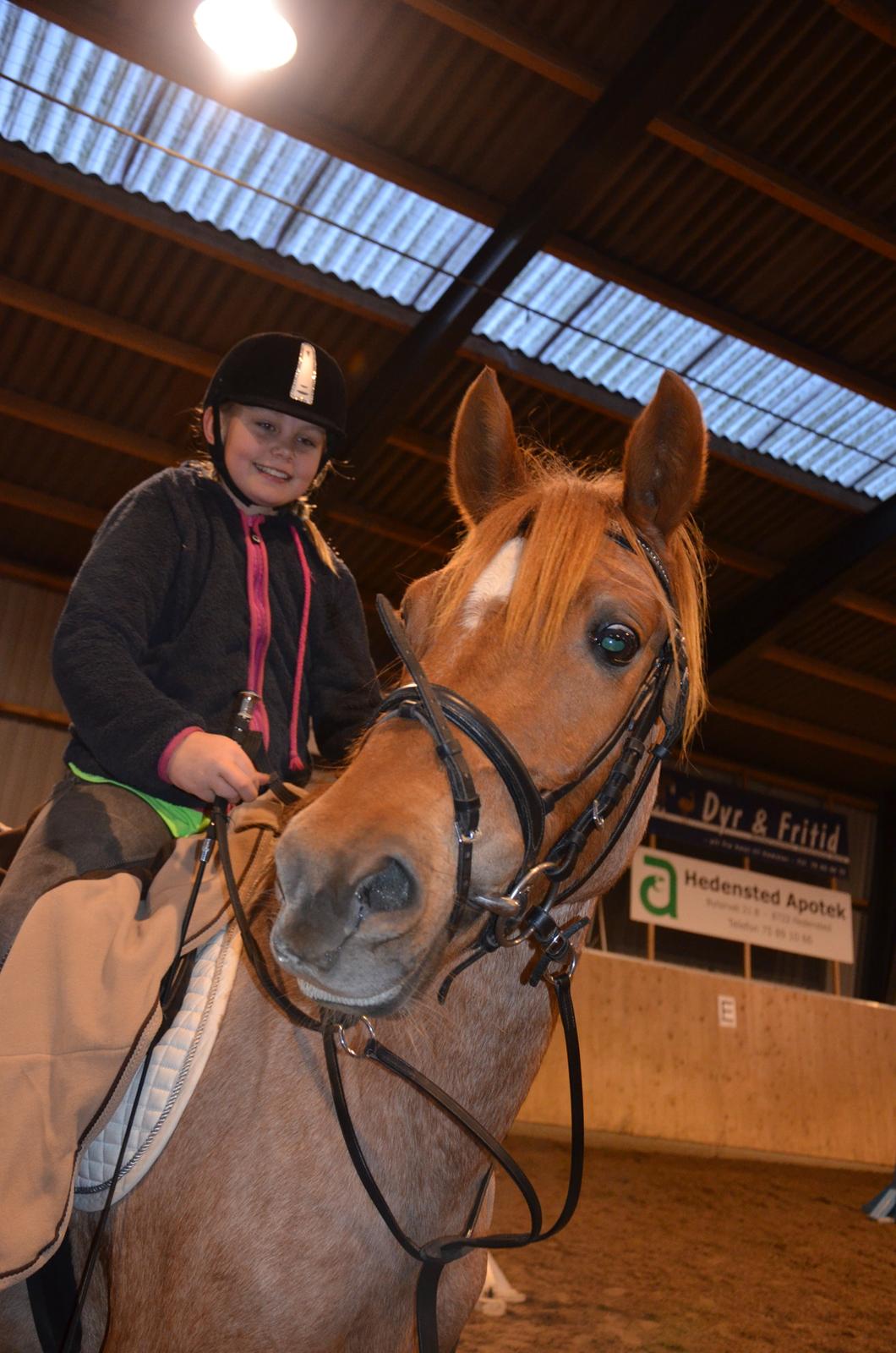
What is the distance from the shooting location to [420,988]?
1.20 m

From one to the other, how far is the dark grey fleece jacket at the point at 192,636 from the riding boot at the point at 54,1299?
2.32 feet

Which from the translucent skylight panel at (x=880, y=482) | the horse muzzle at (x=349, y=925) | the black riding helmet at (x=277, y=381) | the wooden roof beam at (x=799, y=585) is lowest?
the horse muzzle at (x=349, y=925)

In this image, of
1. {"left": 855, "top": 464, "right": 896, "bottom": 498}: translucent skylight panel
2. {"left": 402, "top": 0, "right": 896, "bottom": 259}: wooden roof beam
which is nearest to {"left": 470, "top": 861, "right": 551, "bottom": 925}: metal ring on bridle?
{"left": 402, "top": 0, "right": 896, "bottom": 259}: wooden roof beam

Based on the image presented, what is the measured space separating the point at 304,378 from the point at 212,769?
840mm

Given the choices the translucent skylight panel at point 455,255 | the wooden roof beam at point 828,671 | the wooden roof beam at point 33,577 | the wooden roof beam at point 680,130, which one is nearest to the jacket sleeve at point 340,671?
the wooden roof beam at point 680,130

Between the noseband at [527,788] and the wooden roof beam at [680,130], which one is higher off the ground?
the wooden roof beam at [680,130]

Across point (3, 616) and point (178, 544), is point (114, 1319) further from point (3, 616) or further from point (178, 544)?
point (3, 616)

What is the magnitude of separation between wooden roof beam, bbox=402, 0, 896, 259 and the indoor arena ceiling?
0.08 feet

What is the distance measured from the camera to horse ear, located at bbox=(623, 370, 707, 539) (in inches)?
64.0

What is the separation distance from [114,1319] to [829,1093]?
8.84m

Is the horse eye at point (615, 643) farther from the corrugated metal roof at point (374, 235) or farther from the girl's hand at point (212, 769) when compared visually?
the corrugated metal roof at point (374, 235)

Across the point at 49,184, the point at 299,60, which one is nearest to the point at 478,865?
the point at 299,60

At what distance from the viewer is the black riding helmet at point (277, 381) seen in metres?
2.00

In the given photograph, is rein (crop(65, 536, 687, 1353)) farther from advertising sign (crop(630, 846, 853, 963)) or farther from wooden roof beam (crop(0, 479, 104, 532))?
advertising sign (crop(630, 846, 853, 963))
